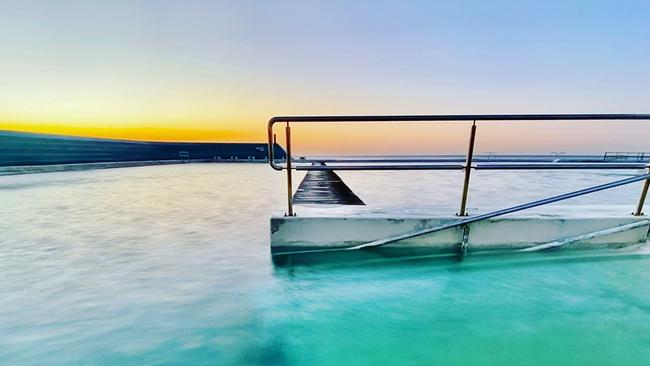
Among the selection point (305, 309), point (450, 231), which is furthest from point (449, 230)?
point (305, 309)

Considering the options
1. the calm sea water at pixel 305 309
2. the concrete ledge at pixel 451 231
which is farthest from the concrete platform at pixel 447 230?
the calm sea water at pixel 305 309

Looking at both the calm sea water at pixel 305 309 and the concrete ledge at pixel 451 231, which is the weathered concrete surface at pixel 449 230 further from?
the calm sea water at pixel 305 309

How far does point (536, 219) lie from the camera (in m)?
2.16

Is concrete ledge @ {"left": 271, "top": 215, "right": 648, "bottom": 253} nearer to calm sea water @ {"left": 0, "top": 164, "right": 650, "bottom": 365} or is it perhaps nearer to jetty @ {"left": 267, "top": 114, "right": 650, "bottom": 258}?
jetty @ {"left": 267, "top": 114, "right": 650, "bottom": 258}

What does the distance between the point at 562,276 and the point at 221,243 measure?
2.43 meters

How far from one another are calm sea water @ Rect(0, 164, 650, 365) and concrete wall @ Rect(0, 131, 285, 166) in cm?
1638

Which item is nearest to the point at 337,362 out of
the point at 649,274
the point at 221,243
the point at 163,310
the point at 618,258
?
the point at 163,310

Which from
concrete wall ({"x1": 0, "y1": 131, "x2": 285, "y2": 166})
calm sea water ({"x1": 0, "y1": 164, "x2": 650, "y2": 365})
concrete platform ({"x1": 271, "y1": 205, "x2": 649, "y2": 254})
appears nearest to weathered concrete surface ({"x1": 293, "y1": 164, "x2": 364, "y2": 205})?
concrete platform ({"x1": 271, "y1": 205, "x2": 649, "y2": 254})

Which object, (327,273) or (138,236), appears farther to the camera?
(138,236)

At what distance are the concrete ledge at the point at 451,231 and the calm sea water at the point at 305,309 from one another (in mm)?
185

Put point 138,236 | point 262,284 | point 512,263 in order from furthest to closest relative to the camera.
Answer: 1. point 138,236
2. point 512,263
3. point 262,284

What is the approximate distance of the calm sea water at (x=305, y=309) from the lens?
1.17 meters

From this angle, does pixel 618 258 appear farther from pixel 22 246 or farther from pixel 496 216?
pixel 22 246

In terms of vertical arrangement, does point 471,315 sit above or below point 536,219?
below
